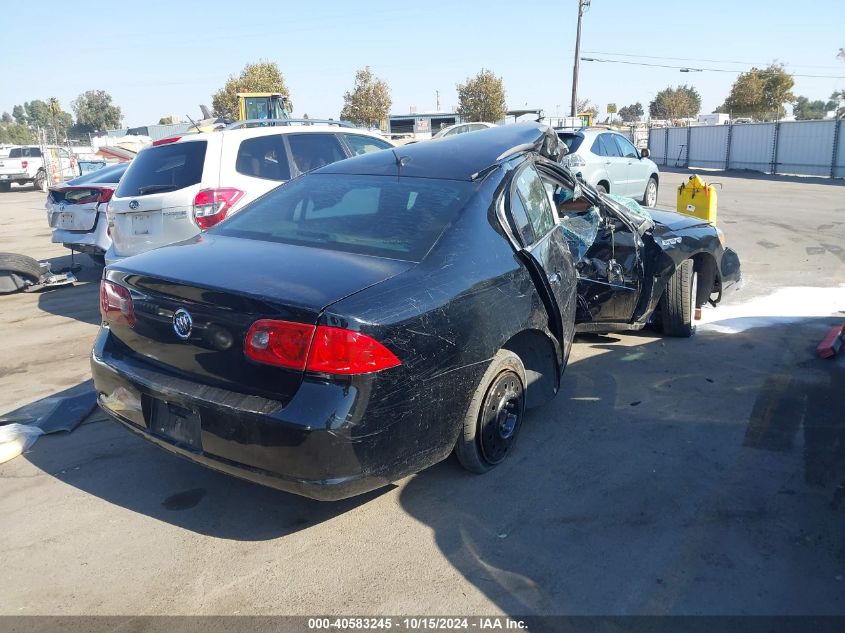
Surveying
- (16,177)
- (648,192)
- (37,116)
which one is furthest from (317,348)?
(37,116)

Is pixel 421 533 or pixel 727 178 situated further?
pixel 727 178

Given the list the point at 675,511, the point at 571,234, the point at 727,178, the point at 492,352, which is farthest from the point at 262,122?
the point at 727,178

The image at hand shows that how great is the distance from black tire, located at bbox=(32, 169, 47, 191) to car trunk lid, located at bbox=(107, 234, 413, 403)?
98.1ft

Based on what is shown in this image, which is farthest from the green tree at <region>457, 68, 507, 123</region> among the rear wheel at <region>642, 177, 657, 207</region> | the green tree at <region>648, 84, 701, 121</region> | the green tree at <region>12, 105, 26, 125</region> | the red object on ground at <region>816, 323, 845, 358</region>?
the green tree at <region>12, 105, 26, 125</region>

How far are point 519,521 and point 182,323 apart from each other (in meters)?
1.85

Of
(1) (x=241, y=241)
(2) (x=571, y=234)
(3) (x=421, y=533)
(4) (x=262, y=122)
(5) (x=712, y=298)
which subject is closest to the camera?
(3) (x=421, y=533)

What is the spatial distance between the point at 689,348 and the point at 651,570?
3.41 metres

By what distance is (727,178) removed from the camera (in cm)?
2758

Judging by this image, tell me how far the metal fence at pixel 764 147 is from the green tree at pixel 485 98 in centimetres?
1758

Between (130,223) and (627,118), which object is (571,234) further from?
(627,118)

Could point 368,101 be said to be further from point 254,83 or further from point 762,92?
point 762,92

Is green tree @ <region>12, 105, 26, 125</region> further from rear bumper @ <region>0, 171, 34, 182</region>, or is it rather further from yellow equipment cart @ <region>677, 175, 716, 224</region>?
yellow equipment cart @ <region>677, 175, 716, 224</region>

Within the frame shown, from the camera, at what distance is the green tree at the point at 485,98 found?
174 ft

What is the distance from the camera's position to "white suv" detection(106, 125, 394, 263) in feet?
21.2
